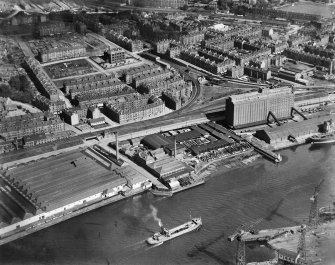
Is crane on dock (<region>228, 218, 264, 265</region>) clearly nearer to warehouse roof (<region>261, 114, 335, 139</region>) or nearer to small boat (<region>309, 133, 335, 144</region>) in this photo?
warehouse roof (<region>261, 114, 335, 139</region>)

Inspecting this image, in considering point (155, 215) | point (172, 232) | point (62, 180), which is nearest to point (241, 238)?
point (172, 232)

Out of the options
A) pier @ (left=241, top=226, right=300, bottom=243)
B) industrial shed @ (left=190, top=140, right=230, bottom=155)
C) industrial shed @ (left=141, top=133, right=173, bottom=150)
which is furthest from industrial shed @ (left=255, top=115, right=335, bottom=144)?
pier @ (left=241, top=226, right=300, bottom=243)

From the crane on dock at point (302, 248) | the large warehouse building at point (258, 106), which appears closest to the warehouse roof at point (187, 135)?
the large warehouse building at point (258, 106)

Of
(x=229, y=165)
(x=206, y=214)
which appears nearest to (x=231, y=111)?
(x=229, y=165)

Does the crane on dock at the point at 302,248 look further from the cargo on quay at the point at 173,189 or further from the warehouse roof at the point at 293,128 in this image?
the warehouse roof at the point at 293,128

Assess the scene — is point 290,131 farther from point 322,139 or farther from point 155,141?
point 155,141

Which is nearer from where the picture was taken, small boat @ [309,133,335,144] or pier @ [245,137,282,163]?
pier @ [245,137,282,163]
